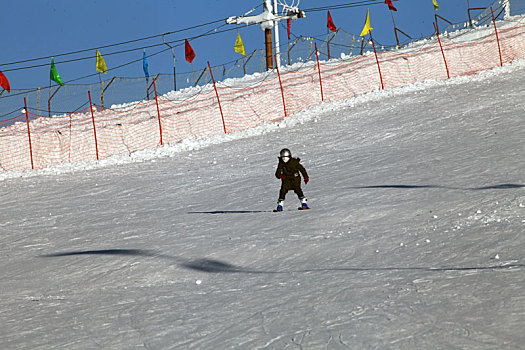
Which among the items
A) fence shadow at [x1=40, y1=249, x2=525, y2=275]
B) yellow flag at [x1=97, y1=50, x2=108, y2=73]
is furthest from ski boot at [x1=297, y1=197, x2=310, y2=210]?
yellow flag at [x1=97, y1=50, x2=108, y2=73]

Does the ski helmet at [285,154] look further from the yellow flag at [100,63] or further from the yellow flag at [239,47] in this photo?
the yellow flag at [239,47]

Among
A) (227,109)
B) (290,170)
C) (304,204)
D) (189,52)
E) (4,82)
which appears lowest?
(304,204)

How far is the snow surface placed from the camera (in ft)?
16.9

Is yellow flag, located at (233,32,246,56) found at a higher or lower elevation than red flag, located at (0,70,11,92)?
higher

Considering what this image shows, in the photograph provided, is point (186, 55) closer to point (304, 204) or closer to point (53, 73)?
point (53, 73)

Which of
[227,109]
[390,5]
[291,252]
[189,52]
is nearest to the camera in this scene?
[291,252]

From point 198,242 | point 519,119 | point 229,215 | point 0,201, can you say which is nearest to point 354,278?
point 198,242

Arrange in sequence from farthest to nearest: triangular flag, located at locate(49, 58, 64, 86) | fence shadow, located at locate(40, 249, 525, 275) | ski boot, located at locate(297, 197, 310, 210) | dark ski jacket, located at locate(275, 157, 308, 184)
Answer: triangular flag, located at locate(49, 58, 64, 86) < ski boot, located at locate(297, 197, 310, 210) < dark ski jacket, located at locate(275, 157, 308, 184) < fence shadow, located at locate(40, 249, 525, 275)

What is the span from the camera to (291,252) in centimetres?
774

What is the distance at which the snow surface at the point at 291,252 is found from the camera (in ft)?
16.9

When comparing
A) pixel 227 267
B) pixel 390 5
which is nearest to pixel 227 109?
pixel 390 5

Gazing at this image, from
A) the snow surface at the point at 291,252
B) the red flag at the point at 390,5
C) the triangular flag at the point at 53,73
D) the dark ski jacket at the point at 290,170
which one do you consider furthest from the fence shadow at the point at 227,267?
the red flag at the point at 390,5

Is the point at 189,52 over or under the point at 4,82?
over

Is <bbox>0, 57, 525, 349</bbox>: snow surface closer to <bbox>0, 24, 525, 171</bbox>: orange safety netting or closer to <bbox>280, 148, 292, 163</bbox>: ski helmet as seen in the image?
<bbox>280, 148, 292, 163</bbox>: ski helmet
